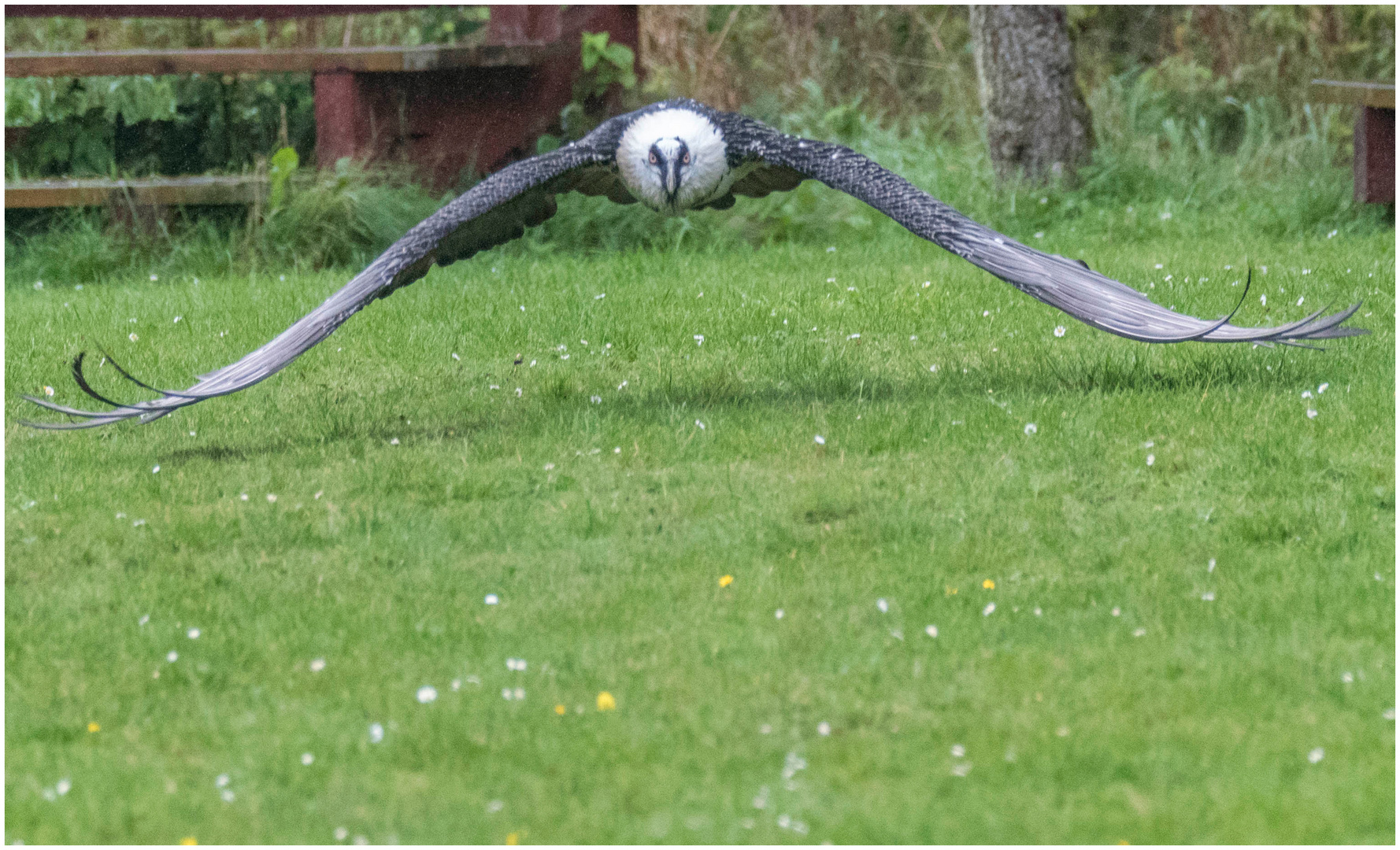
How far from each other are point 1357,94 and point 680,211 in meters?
5.43

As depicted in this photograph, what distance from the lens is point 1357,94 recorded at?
Answer: 973 centimetres

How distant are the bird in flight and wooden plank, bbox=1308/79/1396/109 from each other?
13.0 ft

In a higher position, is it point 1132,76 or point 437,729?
point 1132,76

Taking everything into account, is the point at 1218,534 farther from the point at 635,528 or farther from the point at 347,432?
the point at 347,432

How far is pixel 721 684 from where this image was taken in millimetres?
3617

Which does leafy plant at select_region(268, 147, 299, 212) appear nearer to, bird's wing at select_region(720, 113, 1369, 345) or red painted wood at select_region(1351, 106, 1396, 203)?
bird's wing at select_region(720, 113, 1369, 345)

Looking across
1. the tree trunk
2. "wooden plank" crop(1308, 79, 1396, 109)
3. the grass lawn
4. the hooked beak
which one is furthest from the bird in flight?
the tree trunk

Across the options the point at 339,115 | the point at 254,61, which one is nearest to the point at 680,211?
the point at 339,115

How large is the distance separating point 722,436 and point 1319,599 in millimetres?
2364

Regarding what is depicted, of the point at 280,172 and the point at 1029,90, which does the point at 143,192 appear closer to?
the point at 280,172

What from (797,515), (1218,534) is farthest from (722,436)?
(1218,534)

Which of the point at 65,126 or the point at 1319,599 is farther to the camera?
the point at 65,126

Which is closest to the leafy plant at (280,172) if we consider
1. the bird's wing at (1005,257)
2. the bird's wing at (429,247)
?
the bird's wing at (429,247)

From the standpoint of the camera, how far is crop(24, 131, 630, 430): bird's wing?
5396 mm
